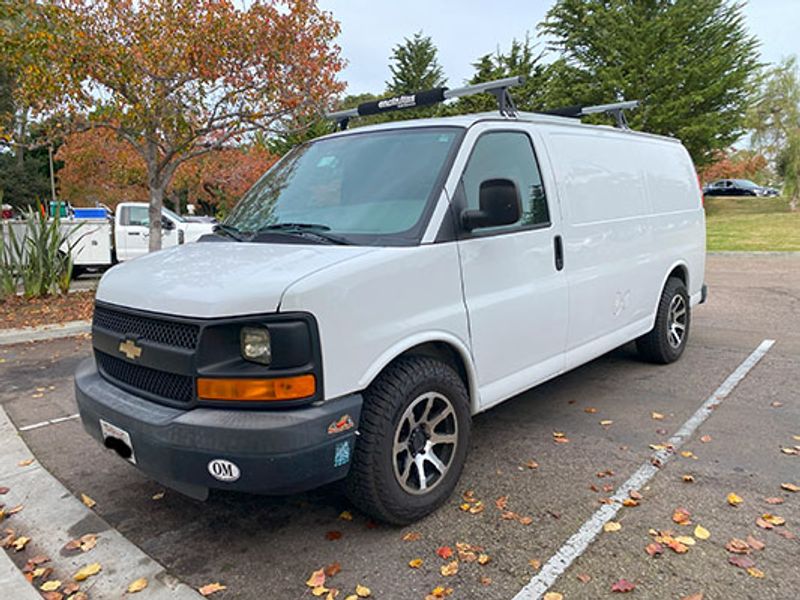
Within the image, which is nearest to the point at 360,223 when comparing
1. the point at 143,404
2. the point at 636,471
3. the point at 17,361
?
the point at 143,404

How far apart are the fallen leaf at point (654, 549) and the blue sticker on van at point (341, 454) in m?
1.45

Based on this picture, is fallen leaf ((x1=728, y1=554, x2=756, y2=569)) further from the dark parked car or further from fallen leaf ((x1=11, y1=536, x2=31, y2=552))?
the dark parked car

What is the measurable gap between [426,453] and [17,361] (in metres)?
5.44

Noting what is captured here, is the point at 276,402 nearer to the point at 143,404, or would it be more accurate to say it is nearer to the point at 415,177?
the point at 143,404

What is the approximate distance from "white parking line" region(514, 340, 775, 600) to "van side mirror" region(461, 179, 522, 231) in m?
1.62

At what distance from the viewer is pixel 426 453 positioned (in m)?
3.06

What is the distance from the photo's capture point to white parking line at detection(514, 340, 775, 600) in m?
2.55

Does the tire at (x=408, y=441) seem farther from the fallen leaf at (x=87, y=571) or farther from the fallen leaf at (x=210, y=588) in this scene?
the fallen leaf at (x=87, y=571)

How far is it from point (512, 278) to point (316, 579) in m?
1.93

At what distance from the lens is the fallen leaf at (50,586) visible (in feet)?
8.64

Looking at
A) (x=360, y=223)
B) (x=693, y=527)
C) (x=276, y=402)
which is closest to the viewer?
(x=276, y=402)

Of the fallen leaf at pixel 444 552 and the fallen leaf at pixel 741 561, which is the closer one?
the fallen leaf at pixel 741 561

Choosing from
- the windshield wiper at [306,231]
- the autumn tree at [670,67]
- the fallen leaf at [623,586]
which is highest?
the autumn tree at [670,67]

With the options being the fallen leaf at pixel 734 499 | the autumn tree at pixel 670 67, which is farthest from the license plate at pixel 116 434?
the autumn tree at pixel 670 67
